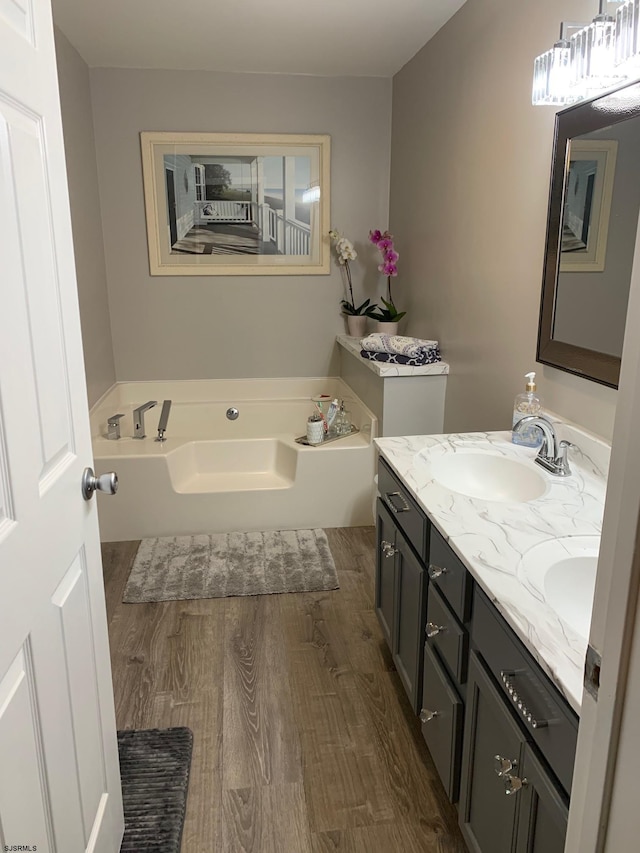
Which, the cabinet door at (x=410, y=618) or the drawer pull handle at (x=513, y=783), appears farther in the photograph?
the cabinet door at (x=410, y=618)

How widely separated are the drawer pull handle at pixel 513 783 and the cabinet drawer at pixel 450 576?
324 mm

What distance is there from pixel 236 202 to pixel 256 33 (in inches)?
39.2

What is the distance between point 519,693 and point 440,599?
1.45ft

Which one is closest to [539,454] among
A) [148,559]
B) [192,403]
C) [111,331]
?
[148,559]

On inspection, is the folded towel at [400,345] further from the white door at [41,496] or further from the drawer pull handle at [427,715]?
the white door at [41,496]

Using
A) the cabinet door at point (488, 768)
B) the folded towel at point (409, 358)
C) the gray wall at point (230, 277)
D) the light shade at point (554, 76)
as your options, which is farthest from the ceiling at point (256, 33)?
the cabinet door at point (488, 768)

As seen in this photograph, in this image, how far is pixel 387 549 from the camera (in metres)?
2.12

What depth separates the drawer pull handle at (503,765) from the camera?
47.2 inches

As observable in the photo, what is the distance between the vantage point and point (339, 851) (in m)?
1.59

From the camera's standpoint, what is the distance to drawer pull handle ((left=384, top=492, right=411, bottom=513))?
188cm

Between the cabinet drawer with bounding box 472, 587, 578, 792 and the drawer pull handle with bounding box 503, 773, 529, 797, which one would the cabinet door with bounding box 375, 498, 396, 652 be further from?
the drawer pull handle with bounding box 503, 773, 529, 797

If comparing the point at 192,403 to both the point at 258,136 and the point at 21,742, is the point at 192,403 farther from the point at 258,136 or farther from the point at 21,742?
the point at 21,742

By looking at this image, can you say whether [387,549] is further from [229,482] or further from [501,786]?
[229,482]

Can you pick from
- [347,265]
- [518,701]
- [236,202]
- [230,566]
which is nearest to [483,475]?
[518,701]
